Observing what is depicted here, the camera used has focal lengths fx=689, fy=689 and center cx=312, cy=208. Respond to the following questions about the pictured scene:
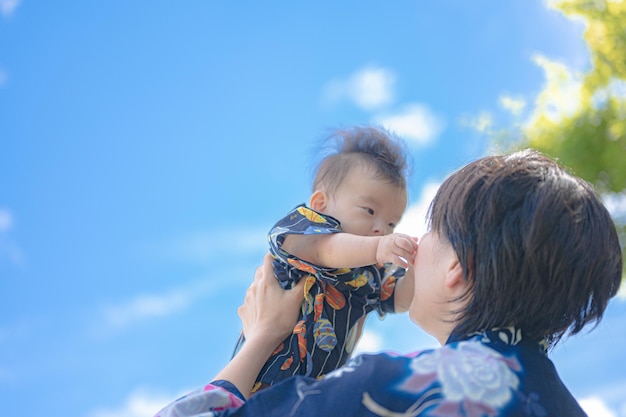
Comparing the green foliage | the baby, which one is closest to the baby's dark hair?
the baby

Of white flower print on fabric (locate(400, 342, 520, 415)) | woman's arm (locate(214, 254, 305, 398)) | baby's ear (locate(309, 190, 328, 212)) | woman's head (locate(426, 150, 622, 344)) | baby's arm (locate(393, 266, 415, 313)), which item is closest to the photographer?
white flower print on fabric (locate(400, 342, 520, 415))

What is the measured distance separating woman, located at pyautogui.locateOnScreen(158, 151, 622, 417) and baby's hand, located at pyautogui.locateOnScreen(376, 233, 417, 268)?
171 millimetres

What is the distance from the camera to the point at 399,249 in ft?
5.50

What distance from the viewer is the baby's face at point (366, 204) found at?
87.0 inches

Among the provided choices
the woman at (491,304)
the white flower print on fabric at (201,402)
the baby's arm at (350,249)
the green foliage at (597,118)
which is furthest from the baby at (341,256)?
the green foliage at (597,118)

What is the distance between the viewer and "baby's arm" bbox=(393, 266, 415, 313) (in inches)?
84.8

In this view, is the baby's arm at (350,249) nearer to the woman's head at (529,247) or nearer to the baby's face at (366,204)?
the baby's face at (366,204)

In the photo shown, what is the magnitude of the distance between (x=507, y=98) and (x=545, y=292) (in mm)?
6993

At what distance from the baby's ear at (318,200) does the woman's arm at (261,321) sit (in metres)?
0.26

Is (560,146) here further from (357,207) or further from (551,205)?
(551,205)

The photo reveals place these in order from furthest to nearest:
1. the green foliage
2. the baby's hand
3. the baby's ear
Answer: the green foliage
the baby's ear
the baby's hand

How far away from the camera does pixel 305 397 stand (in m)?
1.25

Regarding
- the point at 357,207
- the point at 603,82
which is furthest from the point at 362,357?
the point at 603,82

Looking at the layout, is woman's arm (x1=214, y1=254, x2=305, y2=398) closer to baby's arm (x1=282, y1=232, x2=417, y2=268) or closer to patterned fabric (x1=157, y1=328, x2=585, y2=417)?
baby's arm (x1=282, y1=232, x2=417, y2=268)
